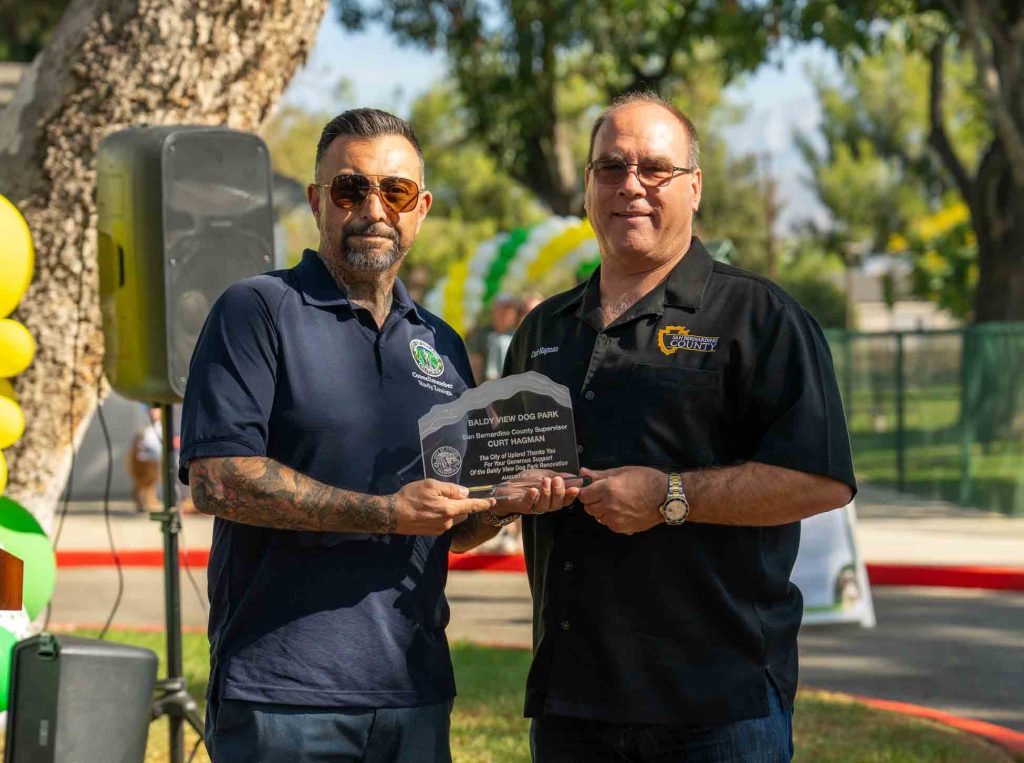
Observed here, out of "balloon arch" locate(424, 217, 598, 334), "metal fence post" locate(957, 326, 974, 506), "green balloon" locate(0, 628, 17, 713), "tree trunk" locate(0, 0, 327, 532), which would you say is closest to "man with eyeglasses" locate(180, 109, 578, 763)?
"green balloon" locate(0, 628, 17, 713)

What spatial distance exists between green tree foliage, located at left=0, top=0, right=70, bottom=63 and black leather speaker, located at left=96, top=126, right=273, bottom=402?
64.4 feet

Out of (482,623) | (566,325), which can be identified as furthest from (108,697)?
(482,623)

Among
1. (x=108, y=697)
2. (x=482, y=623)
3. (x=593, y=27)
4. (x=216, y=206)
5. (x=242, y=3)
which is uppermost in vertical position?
(x=593, y=27)

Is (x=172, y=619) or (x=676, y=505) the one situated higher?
(x=676, y=505)

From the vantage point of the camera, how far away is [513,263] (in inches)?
653

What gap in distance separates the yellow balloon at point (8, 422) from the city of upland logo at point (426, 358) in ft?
9.04

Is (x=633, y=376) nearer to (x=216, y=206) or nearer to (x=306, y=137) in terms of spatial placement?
(x=216, y=206)

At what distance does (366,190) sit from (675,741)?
1.39 metres

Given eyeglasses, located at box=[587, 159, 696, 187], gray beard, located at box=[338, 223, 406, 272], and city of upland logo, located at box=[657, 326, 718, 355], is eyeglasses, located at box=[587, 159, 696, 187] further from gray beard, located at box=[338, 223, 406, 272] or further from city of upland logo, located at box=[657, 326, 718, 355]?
gray beard, located at box=[338, 223, 406, 272]

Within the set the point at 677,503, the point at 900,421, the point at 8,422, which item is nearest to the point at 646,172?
the point at 677,503

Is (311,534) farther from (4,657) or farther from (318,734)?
(4,657)

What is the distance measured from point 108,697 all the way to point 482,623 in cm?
730

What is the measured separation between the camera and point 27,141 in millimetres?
6371

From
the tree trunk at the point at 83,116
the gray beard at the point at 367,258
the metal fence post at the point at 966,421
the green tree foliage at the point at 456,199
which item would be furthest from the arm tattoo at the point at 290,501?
the green tree foliage at the point at 456,199
